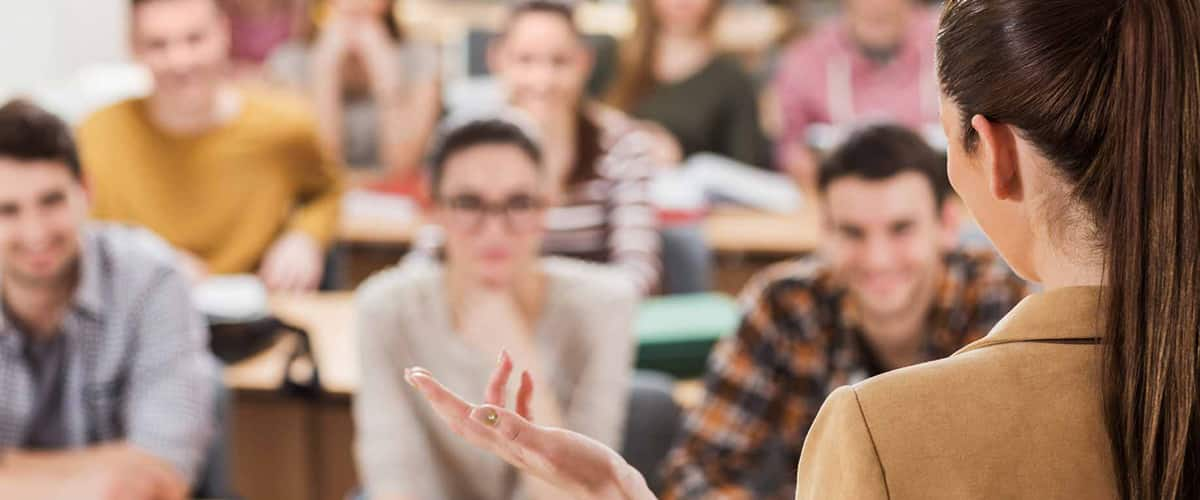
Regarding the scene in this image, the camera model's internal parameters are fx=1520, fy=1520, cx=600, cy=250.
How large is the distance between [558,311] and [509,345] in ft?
0.39

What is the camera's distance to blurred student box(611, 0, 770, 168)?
4555mm

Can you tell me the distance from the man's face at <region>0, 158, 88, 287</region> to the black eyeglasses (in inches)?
22.5

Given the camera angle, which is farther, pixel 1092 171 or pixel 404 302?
pixel 404 302

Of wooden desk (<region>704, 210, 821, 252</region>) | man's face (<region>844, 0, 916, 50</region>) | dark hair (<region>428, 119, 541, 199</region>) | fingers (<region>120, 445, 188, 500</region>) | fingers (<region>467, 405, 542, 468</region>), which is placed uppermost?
man's face (<region>844, 0, 916, 50</region>)

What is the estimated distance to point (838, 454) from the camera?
745 mm

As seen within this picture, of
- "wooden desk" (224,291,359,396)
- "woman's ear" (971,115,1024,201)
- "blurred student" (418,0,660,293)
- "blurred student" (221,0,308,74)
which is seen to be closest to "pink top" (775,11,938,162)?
"blurred student" (418,0,660,293)

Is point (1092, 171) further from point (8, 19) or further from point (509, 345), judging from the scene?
point (8, 19)

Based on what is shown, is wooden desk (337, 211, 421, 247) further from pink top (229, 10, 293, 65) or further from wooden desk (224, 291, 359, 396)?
pink top (229, 10, 293, 65)

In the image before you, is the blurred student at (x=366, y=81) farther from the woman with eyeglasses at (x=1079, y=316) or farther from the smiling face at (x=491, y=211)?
the woman with eyeglasses at (x=1079, y=316)

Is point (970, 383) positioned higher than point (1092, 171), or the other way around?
point (1092, 171)

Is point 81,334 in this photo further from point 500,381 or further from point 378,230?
point 378,230

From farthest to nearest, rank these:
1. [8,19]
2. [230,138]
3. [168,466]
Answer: [8,19] < [230,138] < [168,466]

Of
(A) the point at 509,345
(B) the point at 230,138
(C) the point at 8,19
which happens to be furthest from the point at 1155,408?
(C) the point at 8,19

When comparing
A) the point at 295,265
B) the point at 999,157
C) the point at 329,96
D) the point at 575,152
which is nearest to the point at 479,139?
the point at 295,265
